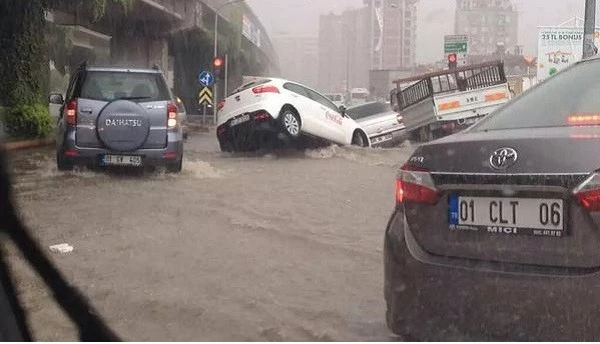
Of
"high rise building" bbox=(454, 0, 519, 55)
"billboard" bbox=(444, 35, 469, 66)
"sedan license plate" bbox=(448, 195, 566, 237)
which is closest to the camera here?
"sedan license plate" bbox=(448, 195, 566, 237)

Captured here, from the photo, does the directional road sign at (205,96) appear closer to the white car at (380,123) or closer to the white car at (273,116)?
the white car at (380,123)

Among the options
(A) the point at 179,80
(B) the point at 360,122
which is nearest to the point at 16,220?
(B) the point at 360,122

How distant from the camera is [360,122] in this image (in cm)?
1798

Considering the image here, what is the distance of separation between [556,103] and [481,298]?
1.19 m

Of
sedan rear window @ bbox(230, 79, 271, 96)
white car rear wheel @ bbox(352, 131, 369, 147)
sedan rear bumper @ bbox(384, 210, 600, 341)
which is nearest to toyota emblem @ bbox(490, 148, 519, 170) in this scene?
sedan rear bumper @ bbox(384, 210, 600, 341)

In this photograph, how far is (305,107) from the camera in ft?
45.7

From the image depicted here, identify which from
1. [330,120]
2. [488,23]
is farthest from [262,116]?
[488,23]

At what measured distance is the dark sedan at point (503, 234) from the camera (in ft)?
9.29

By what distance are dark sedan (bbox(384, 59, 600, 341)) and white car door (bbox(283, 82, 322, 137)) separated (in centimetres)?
1029

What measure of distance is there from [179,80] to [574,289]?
44056 millimetres

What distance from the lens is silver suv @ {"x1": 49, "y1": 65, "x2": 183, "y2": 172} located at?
31.7 feet

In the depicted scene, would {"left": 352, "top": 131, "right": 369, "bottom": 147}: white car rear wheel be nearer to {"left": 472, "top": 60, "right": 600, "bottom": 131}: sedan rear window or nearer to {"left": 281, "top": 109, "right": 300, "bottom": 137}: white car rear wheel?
{"left": 281, "top": 109, "right": 300, "bottom": 137}: white car rear wheel

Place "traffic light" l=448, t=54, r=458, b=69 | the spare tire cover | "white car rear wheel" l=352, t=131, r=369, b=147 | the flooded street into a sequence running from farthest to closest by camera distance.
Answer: "traffic light" l=448, t=54, r=458, b=69
"white car rear wheel" l=352, t=131, r=369, b=147
the spare tire cover
the flooded street

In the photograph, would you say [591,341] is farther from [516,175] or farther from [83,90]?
[83,90]
